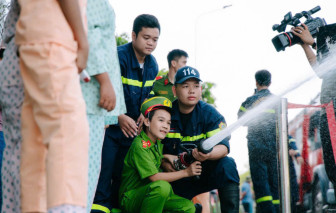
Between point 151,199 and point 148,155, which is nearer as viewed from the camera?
point 151,199

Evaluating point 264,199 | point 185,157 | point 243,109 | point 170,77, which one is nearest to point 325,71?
point 185,157

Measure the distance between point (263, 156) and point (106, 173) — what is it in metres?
2.48

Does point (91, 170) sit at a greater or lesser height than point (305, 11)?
lesser

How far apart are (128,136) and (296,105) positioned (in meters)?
1.26

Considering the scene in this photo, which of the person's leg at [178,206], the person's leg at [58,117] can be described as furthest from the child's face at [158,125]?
the person's leg at [58,117]

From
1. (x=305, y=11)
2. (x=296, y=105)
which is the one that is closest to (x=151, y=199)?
(x=296, y=105)

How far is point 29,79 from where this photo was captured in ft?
5.69

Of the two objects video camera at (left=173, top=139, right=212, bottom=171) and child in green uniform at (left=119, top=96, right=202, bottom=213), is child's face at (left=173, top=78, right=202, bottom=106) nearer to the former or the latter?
child in green uniform at (left=119, top=96, right=202, bottom=213)

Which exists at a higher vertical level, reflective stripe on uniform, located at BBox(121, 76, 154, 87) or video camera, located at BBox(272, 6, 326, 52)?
video camera, located at BBox(272, 6, 326, 52)

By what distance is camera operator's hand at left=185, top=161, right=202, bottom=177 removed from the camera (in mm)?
3150

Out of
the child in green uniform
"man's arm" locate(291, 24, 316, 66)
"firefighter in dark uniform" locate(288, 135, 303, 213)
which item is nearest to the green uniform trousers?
the child in green uniform

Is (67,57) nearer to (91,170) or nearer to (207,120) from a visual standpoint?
(91,170)

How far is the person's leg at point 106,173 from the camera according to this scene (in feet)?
10.6

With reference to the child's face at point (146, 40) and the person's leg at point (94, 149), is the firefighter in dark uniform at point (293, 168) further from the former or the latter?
the person's leg at point (94, 149)
